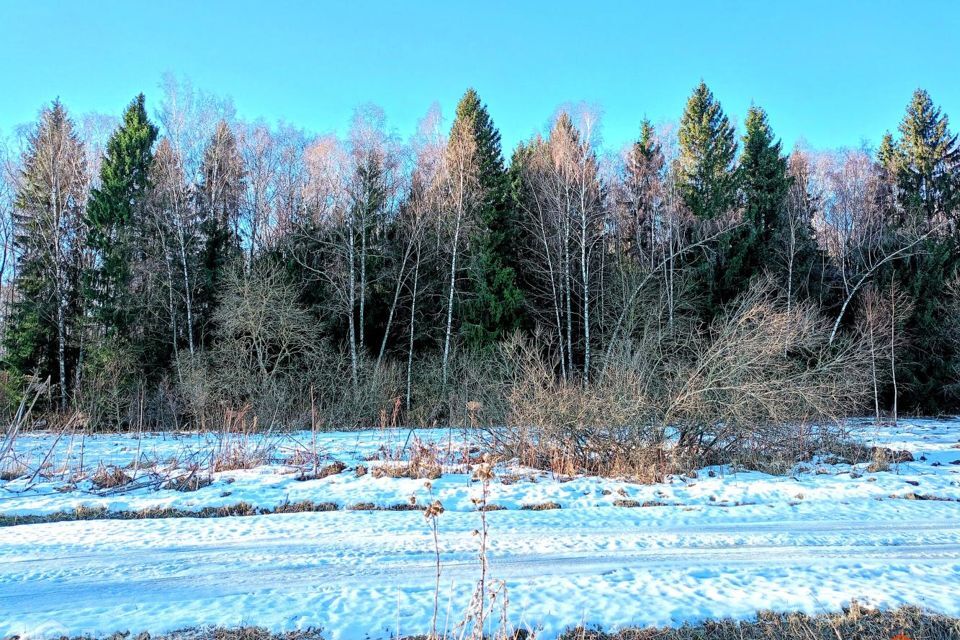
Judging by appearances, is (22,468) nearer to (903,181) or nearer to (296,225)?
(296,225)

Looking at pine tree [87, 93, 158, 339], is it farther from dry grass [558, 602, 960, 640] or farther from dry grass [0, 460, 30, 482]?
dry grass [558, 602, 960, 640]

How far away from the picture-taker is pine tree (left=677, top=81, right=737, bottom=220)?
95.9ft

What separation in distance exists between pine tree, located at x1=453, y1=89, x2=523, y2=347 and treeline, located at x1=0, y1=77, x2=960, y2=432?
13 centimetres

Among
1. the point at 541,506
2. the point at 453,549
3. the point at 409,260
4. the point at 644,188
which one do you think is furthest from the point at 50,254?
the point at 644,188

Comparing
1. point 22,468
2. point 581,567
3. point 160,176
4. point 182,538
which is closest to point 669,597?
point 581,567

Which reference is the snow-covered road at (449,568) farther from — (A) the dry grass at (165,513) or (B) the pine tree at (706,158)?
(B) the pine tree at (706,158)

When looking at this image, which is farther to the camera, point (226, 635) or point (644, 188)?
point (644, 188)

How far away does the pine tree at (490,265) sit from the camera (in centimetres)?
2566

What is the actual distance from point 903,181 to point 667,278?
18.0 meters

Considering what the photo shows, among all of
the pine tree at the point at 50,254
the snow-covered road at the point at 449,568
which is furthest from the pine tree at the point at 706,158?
the pine tree at the point at 50,254

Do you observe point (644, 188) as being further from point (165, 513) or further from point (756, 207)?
point (165, 513)

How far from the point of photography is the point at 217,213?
2845 centimetres

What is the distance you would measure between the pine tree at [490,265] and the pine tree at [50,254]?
17798 millimetres

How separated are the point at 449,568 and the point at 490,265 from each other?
2136 cm
